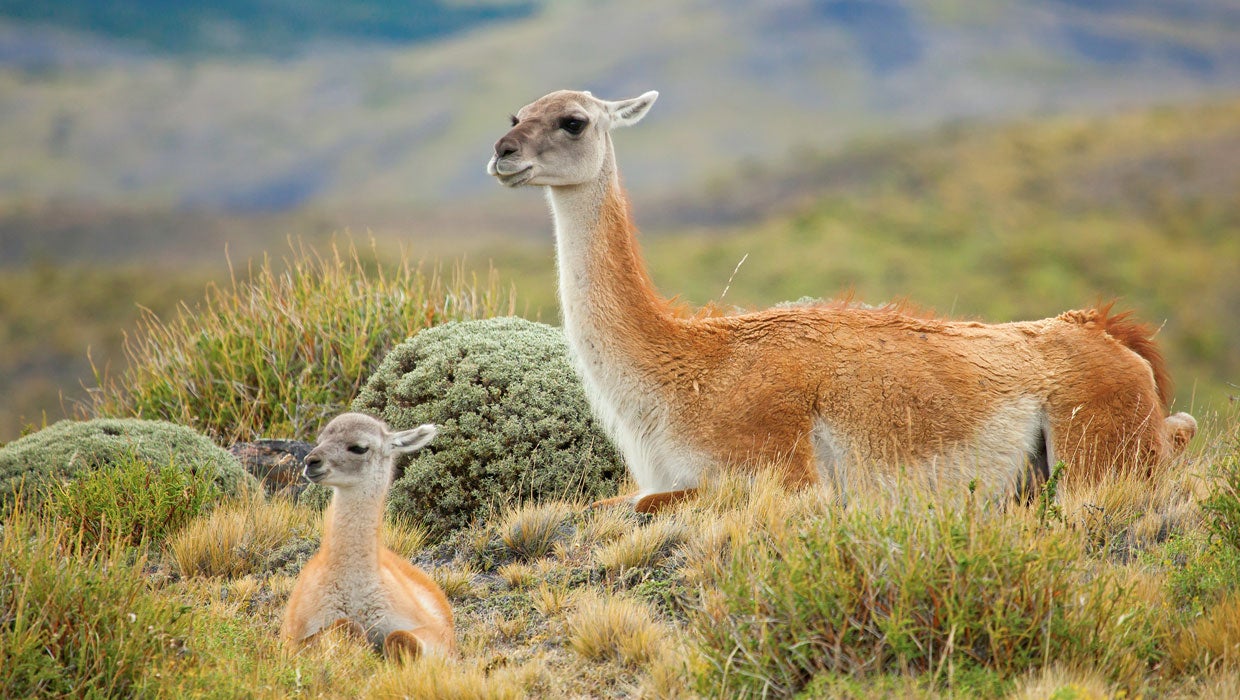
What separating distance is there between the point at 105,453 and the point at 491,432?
8.71ft

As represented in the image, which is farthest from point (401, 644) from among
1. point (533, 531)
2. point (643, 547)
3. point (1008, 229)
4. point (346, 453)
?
point (1008, 229)

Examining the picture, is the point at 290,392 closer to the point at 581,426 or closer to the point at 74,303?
the point at 581,426

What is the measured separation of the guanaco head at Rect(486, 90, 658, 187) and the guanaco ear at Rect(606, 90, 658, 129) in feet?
0.44

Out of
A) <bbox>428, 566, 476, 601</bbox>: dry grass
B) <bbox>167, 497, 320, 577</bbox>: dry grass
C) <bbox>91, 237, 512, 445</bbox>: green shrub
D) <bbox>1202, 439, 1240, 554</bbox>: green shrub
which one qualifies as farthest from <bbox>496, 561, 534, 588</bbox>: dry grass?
<bbox>91, 237, 512, 445</bbox>: green shrub

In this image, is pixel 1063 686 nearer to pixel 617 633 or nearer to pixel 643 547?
pixel 617 633

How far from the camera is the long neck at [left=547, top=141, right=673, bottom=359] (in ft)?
21.6

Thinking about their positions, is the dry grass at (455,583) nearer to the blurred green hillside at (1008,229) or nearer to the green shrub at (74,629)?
the green shrub at (74,629)

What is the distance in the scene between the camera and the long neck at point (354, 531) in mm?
5355

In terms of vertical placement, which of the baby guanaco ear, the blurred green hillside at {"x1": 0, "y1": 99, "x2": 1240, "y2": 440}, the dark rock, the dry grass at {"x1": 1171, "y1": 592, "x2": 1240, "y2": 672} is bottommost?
the blurred green hillside at {"x1": 0, "y1": 99, "x2": 1240, "y2": 440}

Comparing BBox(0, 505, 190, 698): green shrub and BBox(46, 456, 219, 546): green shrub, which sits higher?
BBox(0, 505, 190, 698): green shrub

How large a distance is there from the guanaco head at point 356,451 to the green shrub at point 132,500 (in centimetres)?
215

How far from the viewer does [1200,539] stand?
226 inches

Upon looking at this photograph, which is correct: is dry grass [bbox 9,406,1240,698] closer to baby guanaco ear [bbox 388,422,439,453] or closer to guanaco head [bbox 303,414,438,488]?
guanaco head [bbox 303,414,438,488]

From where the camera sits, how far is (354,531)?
5.38 m
